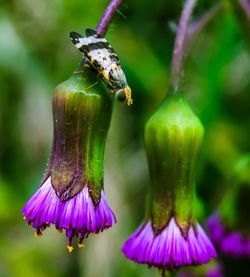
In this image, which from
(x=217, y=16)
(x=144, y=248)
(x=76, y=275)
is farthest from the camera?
(x=76, y=275)

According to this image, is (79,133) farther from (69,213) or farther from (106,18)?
(106,18)

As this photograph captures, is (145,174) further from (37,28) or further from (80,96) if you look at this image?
(80,96)

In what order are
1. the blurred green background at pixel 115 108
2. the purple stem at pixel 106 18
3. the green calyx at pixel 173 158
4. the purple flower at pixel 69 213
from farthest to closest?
the blurred green background at pixel 115 108, the green calyx at pixel 173 158, the purple stem at pixel 106 18, the purple flower at pixel 69 213

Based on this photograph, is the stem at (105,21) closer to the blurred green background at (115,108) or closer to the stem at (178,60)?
the stem at (178,60)

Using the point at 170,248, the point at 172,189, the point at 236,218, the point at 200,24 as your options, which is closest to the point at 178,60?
the point at 172,189

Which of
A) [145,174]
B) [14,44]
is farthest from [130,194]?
[14,44]

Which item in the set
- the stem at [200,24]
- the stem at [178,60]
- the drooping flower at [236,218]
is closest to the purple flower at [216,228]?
the drooping flower at [236,218]

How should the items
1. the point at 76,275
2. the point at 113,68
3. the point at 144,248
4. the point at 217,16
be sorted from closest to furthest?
1. the point at 113,68
2. the point at 144,248
3. the point at 217,16
4. the point at 76,275
